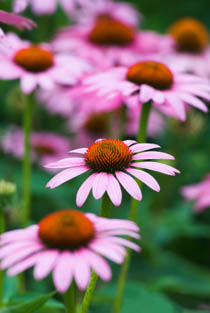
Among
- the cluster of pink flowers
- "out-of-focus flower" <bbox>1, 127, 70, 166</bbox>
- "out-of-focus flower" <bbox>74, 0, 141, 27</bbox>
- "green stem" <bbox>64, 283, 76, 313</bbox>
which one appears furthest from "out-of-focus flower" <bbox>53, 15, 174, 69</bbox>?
"green stem" <bbox>64, 283, 76, 313</bbox>

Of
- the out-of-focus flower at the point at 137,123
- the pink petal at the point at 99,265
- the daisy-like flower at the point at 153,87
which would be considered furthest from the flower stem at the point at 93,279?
the out-of-focus flower at the point at 137,123

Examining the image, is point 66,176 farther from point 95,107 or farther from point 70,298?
point 95,107

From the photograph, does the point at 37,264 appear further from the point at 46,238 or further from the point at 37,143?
the point at 37,143

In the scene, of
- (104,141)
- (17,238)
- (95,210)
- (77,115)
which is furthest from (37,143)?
(17,238)

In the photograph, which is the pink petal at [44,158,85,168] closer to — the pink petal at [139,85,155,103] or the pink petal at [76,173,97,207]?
the pink petal at [76,173,97,207]

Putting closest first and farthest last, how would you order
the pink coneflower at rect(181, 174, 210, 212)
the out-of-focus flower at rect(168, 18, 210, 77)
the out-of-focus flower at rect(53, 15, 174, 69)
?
the pink coneflower at rect(181, 174, 210, 212) < the out-of-focus flower at rect(53, 15, 174, 69) < the out-of-focus flower at rect(168, 18, 210, 77)

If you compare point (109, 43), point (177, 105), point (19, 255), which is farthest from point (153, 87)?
point (109, 43)

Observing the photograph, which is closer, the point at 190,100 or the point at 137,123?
the point at 190,100

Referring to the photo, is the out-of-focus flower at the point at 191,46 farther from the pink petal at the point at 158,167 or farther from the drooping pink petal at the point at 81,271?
the drooping pink petal at the point at 81,271
